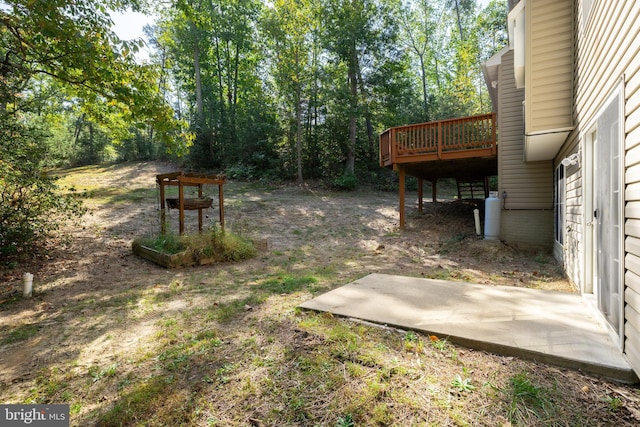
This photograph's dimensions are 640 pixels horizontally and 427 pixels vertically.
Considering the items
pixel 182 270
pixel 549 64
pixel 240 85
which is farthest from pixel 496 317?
pixel 240 85

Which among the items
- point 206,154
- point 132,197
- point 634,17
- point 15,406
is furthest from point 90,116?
point 206,154

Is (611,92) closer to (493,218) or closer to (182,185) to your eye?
(493,218)

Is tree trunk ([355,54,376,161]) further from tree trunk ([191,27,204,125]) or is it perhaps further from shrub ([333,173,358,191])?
tree trunk ([191,27,204,125])

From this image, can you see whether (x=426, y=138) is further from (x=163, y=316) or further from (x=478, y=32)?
(x=478, y=32)

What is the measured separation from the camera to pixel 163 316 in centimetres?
356

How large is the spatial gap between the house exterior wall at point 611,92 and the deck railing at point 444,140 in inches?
161

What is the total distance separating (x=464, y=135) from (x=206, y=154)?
51.3 feet

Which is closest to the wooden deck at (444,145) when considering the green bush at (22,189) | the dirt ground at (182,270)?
the dirt ground at (182,270)

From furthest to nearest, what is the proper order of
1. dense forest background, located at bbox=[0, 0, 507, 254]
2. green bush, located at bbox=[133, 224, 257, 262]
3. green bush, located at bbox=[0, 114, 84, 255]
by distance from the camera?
green bush, located at bbox=[133, 224, 257, 262]
dense forest background, located at bbox=[0, 0, 507, 254]
green bush, located at bbox=[0, 114, 84, 255]

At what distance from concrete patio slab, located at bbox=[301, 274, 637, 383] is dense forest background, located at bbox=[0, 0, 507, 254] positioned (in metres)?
5.23

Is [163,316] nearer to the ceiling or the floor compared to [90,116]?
nearer to the floor

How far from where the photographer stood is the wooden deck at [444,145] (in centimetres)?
855

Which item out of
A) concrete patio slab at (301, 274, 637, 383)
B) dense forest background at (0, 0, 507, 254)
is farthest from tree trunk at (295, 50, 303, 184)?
concrete patio slab at (301, 274, 637, 383)

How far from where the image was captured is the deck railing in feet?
28.0
